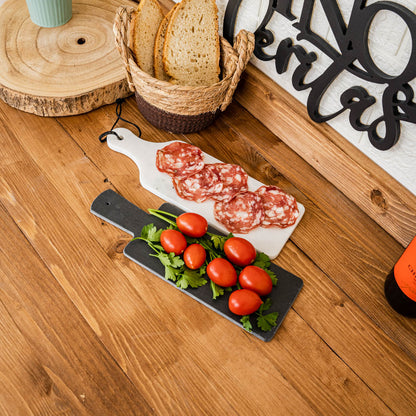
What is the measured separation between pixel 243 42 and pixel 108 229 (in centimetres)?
60

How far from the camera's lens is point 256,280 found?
3.19ft

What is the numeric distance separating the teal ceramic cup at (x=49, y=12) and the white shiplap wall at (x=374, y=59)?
0.48 metres

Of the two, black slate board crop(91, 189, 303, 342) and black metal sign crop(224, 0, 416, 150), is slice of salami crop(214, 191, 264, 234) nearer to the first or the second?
black slate board crop(91, 189, 303, 342)

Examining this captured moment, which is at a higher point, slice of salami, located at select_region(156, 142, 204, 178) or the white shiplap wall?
the white shiplap wall

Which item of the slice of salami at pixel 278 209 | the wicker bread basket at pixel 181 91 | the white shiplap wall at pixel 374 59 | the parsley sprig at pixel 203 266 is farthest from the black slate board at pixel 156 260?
the white shiplap wall at pixel 374 59

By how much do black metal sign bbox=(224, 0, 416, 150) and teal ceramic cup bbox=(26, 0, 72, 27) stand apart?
21.3 inches

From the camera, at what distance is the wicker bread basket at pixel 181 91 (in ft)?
3.75

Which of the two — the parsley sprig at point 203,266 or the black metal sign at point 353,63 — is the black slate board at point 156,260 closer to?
the parsley sprig at point 203,266

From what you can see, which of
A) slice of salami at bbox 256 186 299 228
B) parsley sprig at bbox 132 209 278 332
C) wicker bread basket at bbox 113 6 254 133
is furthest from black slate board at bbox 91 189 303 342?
wicker bread basket at bbox 113 6 254 133

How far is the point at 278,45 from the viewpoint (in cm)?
124

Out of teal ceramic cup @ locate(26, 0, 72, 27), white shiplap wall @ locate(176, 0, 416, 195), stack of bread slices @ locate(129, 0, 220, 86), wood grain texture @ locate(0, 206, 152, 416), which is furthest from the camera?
teal ceramic cup @ locate(26, 0, 72, 27)

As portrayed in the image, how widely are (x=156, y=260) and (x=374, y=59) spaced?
0.68 m

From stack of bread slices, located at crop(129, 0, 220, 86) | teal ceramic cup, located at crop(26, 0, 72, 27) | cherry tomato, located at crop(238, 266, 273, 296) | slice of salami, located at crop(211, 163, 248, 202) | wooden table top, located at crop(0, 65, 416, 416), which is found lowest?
wooden table top, located at crop(0, 65, 416, 416)

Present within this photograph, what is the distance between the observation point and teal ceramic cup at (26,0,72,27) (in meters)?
1.35
